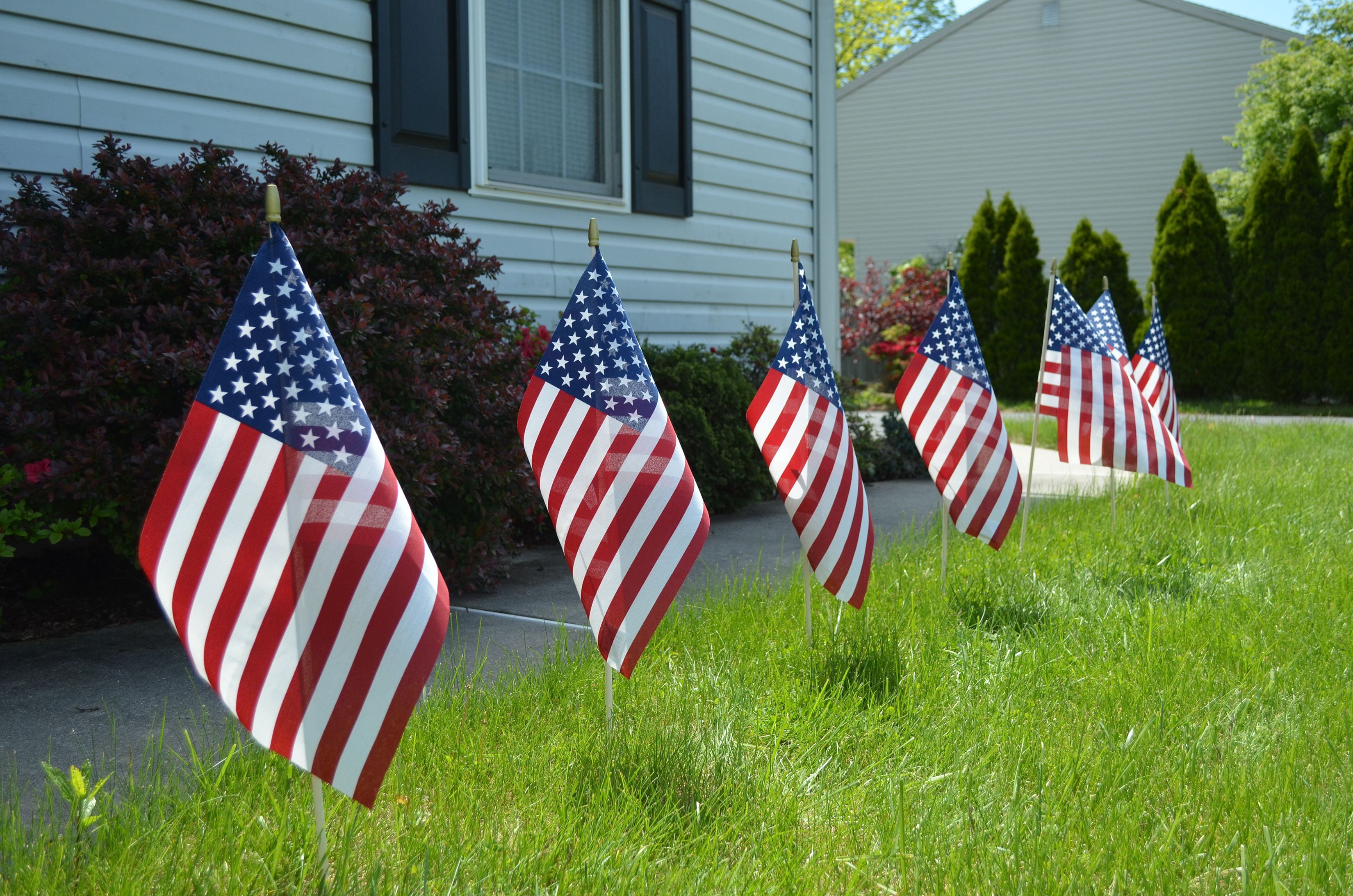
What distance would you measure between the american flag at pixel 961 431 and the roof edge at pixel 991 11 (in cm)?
1844

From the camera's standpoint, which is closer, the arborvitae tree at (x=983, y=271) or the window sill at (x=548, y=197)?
the window sill at (x=548, y=197)

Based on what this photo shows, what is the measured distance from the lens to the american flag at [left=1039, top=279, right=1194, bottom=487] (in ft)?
18.9

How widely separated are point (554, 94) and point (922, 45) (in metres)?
20.4

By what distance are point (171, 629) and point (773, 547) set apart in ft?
10.6

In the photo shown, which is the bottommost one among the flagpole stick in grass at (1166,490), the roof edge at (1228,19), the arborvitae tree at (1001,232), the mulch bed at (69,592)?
the mulch bed at (69,592)

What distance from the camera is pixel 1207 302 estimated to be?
17719 millimetres

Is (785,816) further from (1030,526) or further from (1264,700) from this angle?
(1030,526)

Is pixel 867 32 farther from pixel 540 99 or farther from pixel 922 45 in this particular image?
pixel 540 99

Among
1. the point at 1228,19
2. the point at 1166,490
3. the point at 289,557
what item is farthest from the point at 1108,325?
the point at 1228,19

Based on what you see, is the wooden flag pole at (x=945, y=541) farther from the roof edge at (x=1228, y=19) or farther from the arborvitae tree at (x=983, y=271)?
the roof edge at (x=1228, y=19)

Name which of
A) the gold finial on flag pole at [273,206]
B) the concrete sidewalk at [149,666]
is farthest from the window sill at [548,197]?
the gold finial on flag pole at [273,206]

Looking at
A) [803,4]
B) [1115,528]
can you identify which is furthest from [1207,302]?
[1115,528]

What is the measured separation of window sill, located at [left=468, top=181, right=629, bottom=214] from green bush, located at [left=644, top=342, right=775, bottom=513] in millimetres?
1003

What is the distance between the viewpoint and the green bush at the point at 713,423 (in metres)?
6.91
